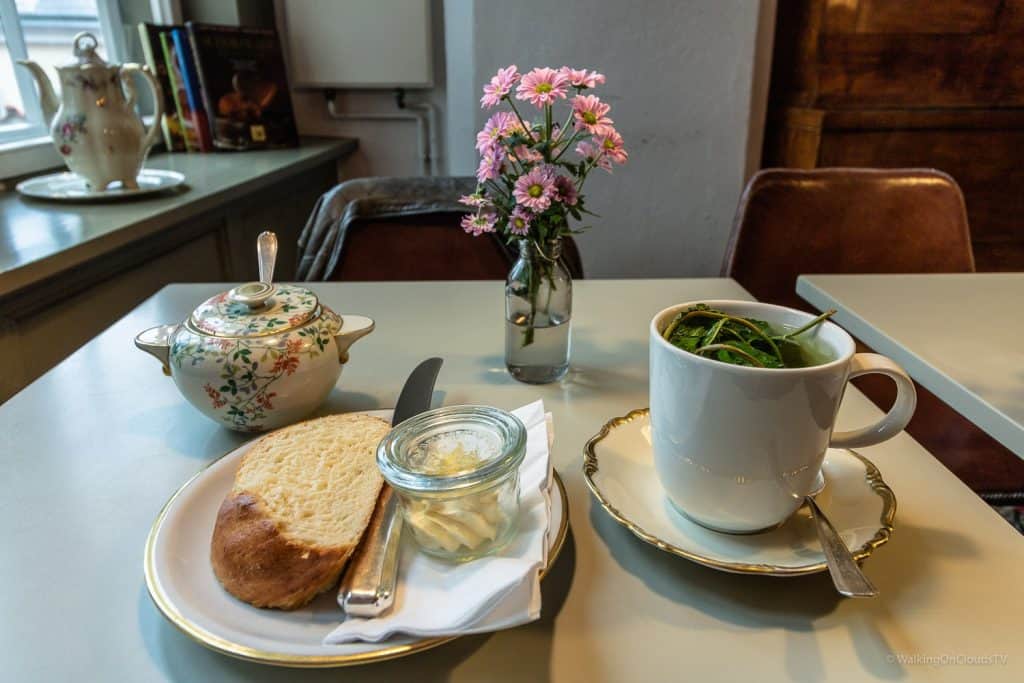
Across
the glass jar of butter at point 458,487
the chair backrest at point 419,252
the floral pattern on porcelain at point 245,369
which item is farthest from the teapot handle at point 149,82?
the glass jar of butter at point 458,487

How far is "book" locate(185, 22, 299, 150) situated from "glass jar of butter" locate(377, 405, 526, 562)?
1882mm

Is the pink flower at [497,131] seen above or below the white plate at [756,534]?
above

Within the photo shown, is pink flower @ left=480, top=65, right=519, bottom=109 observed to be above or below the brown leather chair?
above

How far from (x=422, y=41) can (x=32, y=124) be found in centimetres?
114

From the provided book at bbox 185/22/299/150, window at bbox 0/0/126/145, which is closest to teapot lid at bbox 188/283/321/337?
window at bbox 0/0/126/145

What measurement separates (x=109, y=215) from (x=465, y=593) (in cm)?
123

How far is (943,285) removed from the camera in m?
0.92

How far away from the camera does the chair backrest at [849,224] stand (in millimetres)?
1229

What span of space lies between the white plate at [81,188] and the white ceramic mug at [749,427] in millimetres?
1322

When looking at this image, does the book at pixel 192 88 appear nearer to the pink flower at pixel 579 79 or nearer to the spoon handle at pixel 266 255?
the spoon handle at pixel 266 255

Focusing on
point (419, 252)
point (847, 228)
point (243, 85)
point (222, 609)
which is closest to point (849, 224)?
point (847, 228)

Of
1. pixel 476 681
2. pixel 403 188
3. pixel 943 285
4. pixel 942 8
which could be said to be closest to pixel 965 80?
pixel 942 8

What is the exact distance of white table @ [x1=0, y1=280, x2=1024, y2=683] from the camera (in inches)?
14.8

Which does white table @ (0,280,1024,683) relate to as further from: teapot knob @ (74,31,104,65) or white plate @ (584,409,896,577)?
teapot knob @ (74,31,104,65)
